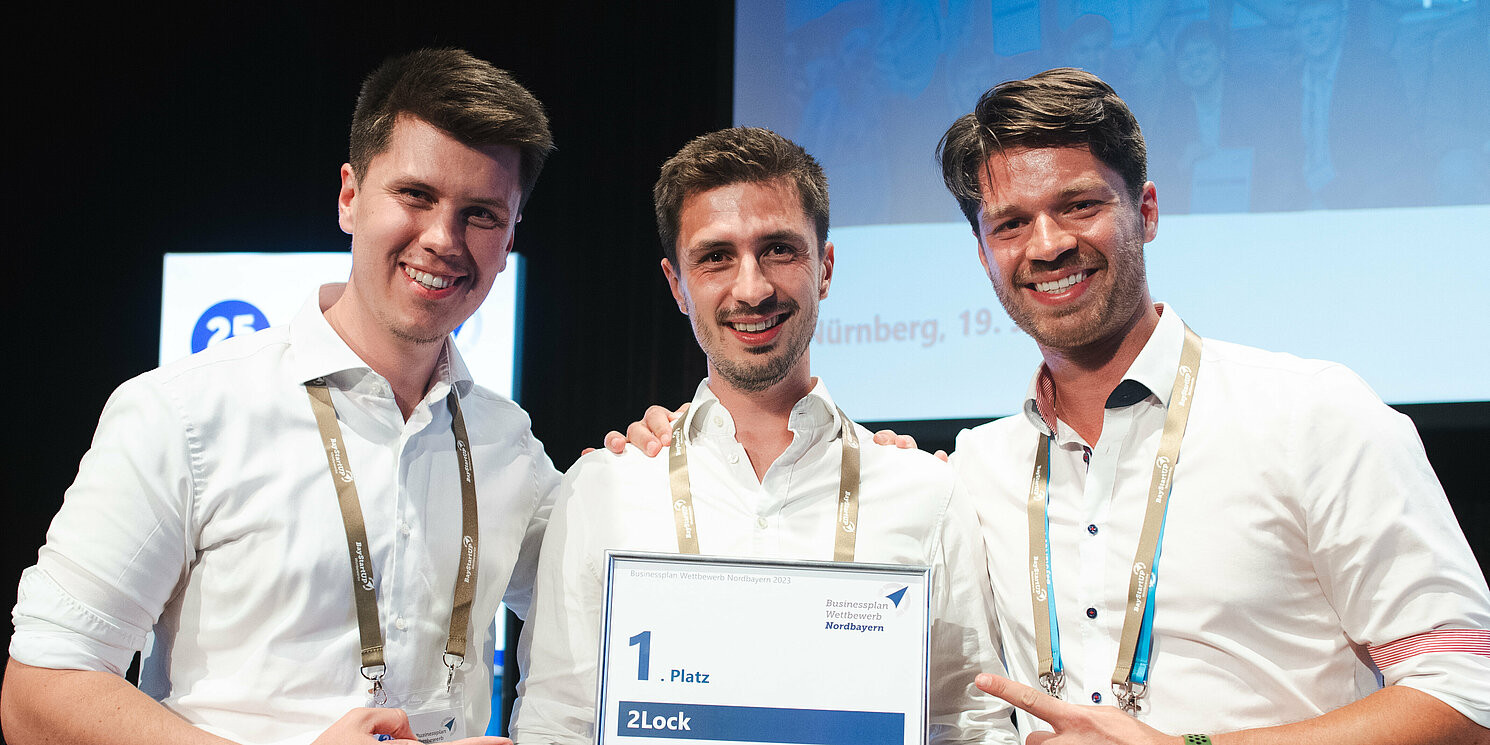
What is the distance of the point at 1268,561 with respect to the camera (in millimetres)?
1918

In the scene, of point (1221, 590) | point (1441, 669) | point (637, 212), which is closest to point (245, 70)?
point (637, 212)

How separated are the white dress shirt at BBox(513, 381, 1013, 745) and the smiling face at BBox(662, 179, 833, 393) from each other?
13 cm

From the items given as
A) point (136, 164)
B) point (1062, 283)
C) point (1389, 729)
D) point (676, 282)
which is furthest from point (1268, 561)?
point (136, 164)

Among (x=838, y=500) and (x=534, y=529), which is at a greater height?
(x=838, y=500)

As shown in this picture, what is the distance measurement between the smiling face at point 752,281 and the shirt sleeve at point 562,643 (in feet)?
1.48

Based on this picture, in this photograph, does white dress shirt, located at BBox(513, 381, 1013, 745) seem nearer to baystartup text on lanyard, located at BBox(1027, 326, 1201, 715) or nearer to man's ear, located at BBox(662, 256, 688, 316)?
baystartup text on lanyard, located at BBox(1027, 326, 1201, 715)

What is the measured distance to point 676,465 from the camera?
6.97 feet

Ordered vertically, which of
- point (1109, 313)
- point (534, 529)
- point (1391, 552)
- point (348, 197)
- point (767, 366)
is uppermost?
point (348, 197)

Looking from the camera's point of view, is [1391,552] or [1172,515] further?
[1172,515]

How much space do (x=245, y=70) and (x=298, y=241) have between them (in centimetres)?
90

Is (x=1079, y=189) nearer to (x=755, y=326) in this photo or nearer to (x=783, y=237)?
(x=783, y=237)

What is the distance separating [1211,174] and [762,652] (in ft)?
9.71

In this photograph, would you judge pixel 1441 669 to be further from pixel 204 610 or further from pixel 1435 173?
pixel 1435 173

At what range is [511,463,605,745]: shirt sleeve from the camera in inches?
77.8
